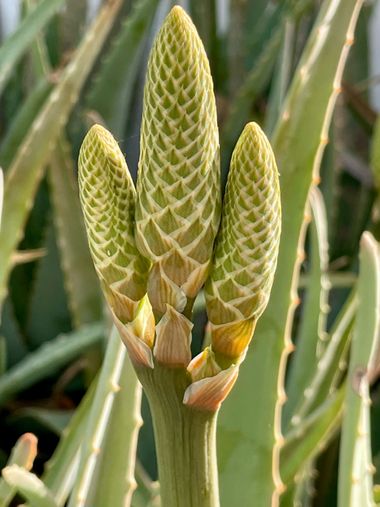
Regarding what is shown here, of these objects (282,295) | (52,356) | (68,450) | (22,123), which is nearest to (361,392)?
(282,295)

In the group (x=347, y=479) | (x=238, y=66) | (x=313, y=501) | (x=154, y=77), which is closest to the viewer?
(x=154, y=77)

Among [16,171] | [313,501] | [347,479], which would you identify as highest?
[16,171]

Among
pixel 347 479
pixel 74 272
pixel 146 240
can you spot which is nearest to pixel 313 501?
pixel 74 272

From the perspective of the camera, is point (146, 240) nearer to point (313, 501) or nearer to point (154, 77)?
point (154, 77)

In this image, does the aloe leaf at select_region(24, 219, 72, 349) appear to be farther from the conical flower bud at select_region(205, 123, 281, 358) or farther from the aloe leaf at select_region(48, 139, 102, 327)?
the conical flower bud at select_region(205, 123, 281, 358)

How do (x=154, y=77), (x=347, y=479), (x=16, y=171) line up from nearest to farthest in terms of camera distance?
1. (x=154, y=77)
2. (x=347, y=479)
3. (x=16, y=171)

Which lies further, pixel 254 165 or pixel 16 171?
pixel 16 171

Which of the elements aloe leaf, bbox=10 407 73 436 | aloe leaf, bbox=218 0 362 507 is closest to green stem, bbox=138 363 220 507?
aloe leaf, bbox=218 0 362 507
